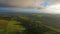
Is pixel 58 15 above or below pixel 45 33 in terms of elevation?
above

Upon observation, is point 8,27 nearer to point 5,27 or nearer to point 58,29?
point 5,27

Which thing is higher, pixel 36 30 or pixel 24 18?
pixel 24 18

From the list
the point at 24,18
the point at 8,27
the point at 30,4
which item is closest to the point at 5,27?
the point at 8,27

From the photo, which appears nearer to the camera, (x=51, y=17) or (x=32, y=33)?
(x=32, y=33)

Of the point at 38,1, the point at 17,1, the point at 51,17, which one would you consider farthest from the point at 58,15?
the point at 17,1

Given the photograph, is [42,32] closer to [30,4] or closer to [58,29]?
[58,29]


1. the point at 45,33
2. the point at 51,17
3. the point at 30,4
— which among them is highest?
the point at 30,4

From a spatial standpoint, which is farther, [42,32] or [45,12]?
[45,12]

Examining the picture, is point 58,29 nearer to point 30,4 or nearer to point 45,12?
point 45,12
